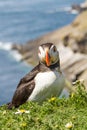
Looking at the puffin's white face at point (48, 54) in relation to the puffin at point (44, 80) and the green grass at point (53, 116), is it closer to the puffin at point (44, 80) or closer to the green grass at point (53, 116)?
the puffin at point (44, 80)

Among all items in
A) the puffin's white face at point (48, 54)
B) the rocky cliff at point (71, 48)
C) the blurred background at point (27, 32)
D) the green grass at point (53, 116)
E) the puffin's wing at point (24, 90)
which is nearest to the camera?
the green grass at point (53, 116)

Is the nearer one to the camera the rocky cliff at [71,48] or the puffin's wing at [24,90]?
the puffin's wing at [24,90]

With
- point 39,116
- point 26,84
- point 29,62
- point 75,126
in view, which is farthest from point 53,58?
point 29,62

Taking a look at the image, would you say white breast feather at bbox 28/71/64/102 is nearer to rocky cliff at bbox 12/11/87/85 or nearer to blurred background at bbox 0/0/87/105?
blurred background at bbox 0/0/87/105

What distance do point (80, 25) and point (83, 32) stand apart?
3.56 metres

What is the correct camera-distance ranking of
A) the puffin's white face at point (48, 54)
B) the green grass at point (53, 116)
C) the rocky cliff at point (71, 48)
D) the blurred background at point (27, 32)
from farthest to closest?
the blurred background at point (27, 32)
the rocky cliff at point (71, 48)
the puffin's white face at point (48, 54)
the green grass at point (53, 116)

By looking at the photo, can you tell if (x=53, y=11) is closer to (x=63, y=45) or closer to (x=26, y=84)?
(x=63, y=45)

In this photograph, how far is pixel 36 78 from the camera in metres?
9.95

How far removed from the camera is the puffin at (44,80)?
31.8ft

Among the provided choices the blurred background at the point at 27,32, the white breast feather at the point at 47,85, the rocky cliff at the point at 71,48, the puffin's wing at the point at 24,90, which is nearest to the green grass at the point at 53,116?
the white breast feather at the point at 47,85

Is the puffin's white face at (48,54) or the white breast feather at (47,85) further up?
the puffin's white face at (48,54)

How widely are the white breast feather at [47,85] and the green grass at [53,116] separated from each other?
0.31 meters

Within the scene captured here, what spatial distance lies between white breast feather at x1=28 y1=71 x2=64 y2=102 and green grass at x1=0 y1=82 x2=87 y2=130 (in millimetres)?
315

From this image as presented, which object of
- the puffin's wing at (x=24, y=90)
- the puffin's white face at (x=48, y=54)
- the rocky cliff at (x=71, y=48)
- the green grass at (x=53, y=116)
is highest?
the puffin's white face at (x=48, y=54)
